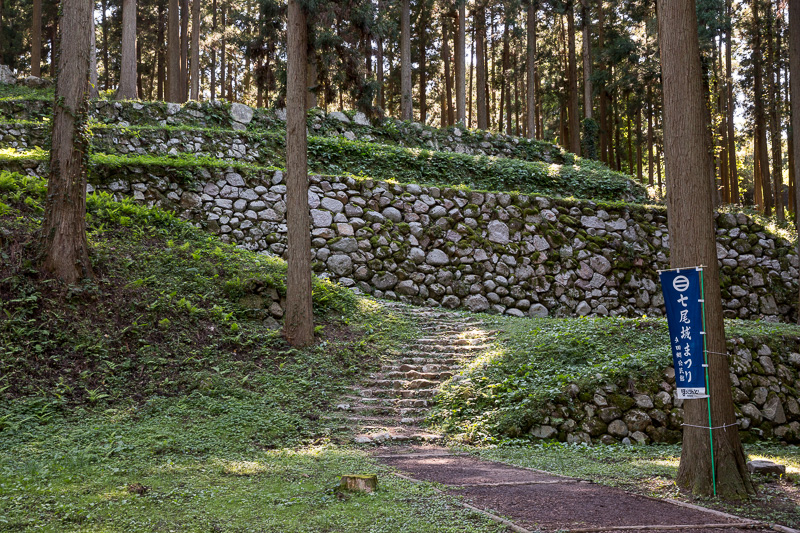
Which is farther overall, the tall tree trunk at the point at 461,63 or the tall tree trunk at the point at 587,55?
the tall tree trunk at the point at 587,55

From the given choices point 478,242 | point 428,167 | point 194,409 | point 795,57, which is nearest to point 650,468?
point 194,409

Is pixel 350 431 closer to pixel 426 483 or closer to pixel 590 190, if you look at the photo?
pixel 426 483

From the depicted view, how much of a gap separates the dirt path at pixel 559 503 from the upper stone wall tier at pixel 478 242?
7.52 meters

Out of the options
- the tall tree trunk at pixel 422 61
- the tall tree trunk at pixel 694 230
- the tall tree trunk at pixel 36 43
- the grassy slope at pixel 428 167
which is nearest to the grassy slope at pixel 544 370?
the tall tree trunk at pixel 694 230

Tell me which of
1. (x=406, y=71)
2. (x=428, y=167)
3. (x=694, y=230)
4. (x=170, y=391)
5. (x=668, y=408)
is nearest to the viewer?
(x=694, y=230)

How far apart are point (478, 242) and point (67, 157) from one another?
860cm

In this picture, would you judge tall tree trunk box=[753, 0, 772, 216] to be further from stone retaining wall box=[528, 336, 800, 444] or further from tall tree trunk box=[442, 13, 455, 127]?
stone retaining wall box=[528, 336, 800, 444]

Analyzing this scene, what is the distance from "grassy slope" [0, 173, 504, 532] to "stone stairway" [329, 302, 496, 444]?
0.37 m

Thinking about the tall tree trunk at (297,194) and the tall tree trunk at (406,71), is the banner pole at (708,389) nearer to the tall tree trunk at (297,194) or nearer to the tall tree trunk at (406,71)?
the tall tree trunk at (297,194)

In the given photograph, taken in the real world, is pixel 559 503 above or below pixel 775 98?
below

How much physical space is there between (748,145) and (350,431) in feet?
119

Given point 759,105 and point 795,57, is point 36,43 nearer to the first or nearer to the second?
point 795,57

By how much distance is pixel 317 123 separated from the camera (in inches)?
673

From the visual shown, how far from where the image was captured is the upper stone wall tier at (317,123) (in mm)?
15078
